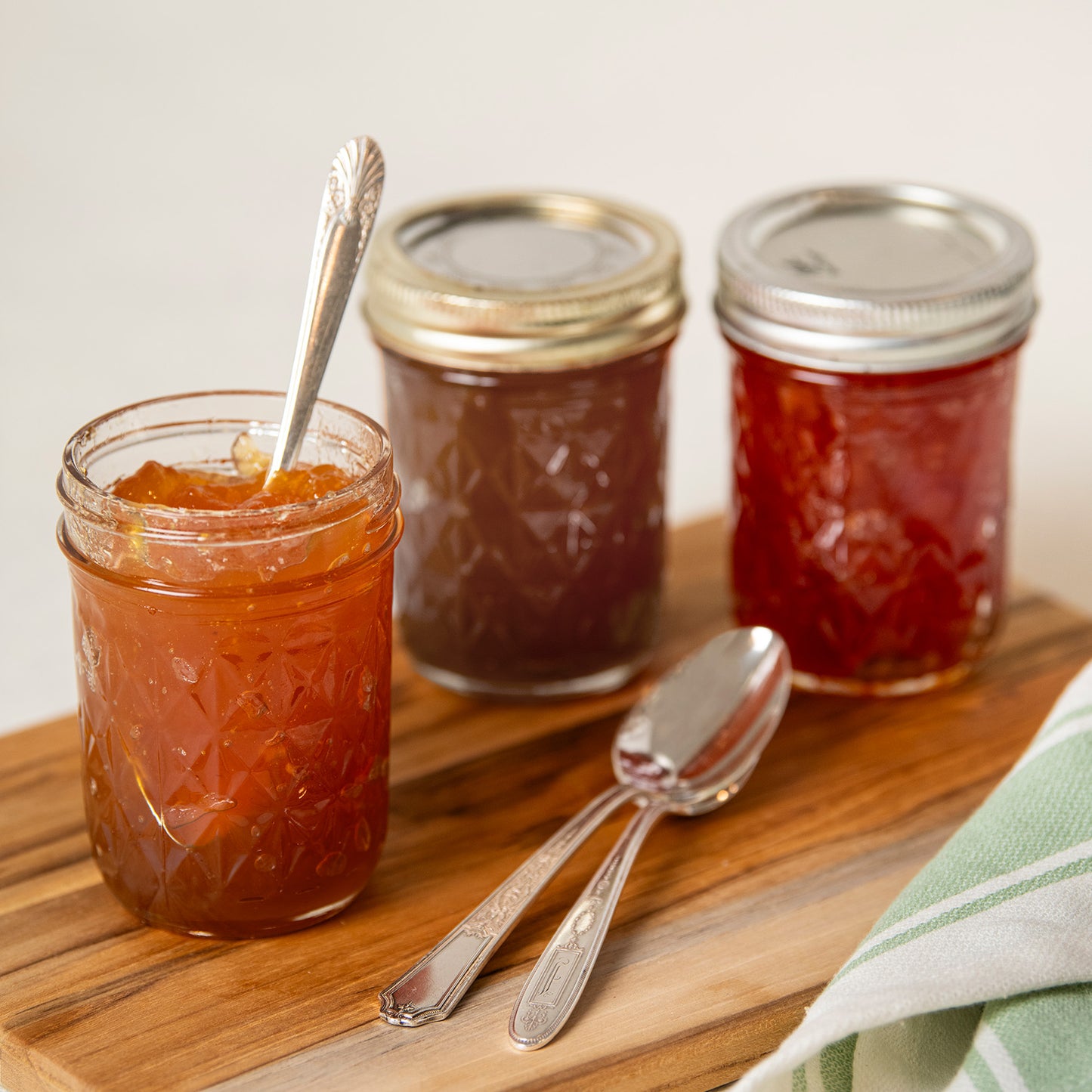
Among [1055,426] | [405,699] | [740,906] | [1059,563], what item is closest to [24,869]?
[405,699]

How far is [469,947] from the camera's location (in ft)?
3.49

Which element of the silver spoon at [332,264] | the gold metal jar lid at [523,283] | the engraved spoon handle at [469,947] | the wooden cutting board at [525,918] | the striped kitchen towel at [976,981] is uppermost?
the silver spoon at [332,264]

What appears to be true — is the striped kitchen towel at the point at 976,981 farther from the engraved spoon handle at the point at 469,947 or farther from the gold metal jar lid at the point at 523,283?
the gold metal jar lid at the point at 523,283

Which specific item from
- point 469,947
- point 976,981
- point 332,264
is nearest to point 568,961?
point 469,947

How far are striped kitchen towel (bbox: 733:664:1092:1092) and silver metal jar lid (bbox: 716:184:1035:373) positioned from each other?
15.1 inches

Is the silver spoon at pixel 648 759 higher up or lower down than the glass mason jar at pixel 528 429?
lower down

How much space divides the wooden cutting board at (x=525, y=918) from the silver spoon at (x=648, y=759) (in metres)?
0.03

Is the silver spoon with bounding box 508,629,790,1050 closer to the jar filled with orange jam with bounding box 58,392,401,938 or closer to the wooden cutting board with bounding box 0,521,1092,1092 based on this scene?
the wooden cutting board with bounding box 0,521,1092,1092

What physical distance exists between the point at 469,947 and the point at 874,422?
0.55m

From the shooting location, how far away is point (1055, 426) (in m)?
2.17

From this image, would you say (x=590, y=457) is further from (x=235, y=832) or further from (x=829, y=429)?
(x=235, y=832)

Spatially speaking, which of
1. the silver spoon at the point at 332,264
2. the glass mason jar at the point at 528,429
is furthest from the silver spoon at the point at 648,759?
the silver spoon at the point at 332,264

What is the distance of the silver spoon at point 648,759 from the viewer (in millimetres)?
1045

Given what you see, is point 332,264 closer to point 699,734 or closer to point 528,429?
point 528,429
